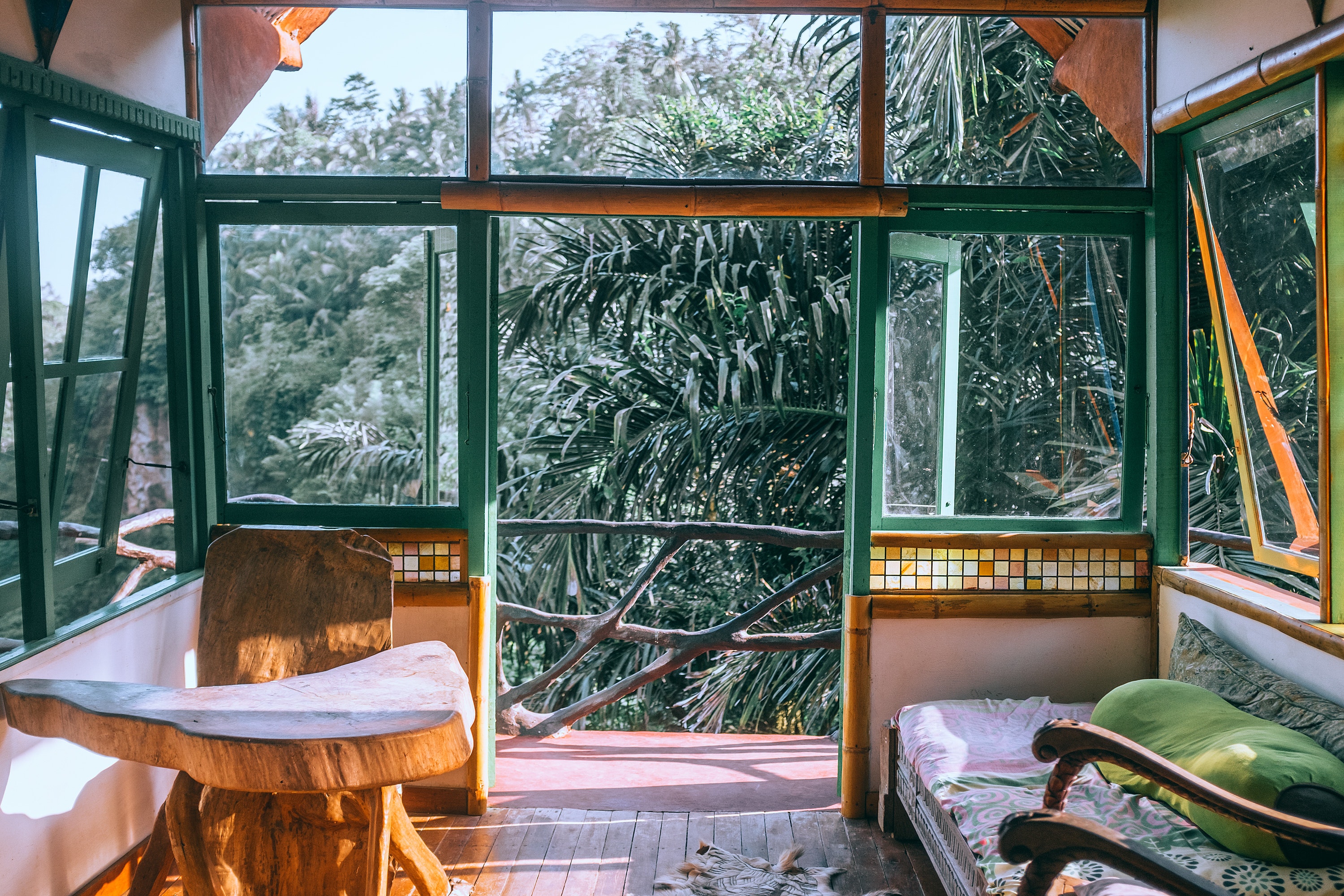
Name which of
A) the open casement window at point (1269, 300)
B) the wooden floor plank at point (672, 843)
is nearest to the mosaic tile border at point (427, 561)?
the wooden floor plank at point (672, 843)

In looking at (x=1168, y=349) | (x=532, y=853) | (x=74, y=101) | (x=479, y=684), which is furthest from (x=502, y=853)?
(x=1168, y=349)

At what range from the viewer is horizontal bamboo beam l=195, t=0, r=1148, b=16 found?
3.34 metres

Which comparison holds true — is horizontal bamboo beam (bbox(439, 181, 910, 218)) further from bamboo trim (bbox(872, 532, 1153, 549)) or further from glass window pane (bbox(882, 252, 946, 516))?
bamboo trim (bbox(872, 532, 1153, 549))

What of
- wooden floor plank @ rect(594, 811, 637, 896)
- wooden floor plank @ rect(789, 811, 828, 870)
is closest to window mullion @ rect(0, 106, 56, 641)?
wooden floor plank @ rect(594, 811, 637, 896)

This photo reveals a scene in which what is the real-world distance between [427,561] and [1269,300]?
2.73 meters

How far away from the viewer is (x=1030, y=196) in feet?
11.1

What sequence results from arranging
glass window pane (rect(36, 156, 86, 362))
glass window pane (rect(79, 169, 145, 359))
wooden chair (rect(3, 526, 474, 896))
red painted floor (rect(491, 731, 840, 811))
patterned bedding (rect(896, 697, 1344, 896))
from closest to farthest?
wooden chair (rect(3, 526, 474, 896))
patterned bedding (rect(896, 697, 1344, 896))
glass window pane (rect(36, 156, 86, 362))
glass window pane (rect(79, 169, 145, 359))
red painted floor (rect(491, 731, 840, 811))

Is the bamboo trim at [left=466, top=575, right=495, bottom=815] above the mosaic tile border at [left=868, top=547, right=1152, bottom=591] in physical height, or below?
below

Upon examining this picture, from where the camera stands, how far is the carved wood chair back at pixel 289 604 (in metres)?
2.80

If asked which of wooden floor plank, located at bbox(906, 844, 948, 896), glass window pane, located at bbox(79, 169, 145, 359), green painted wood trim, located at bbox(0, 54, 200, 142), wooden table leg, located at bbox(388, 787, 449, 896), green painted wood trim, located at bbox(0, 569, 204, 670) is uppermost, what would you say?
green painted wood trim, located at bbox(0, 54, 200, 142)

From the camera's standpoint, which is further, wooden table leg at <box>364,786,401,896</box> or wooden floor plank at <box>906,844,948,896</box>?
wooden floor plank at <box>906,844,948,896</box>

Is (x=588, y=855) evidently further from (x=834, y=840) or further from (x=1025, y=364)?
(x=1025, y=364)

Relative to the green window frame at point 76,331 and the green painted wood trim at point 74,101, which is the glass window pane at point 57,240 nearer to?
the green window frame at point 76,331

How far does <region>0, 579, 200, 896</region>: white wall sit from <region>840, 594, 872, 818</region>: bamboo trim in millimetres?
2193
